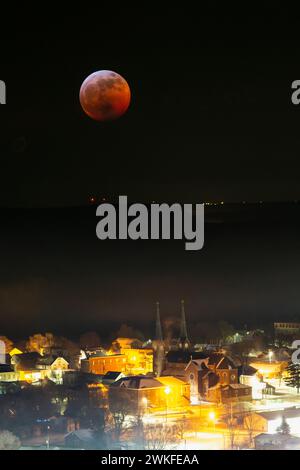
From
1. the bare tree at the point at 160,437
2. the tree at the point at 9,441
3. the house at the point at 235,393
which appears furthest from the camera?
the house at the point at 235,393

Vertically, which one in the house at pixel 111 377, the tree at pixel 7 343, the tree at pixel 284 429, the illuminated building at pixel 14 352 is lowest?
the tree at pixel 284 429

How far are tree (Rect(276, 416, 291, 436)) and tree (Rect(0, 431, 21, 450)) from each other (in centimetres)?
235

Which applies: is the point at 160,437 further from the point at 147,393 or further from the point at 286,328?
the point at 286,328

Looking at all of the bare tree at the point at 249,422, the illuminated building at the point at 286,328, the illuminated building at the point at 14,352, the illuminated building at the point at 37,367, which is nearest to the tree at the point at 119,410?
the illuminated building at the point at 37,367

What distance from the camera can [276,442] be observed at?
601cm

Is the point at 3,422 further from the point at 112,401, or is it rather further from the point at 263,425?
the point at 263,425

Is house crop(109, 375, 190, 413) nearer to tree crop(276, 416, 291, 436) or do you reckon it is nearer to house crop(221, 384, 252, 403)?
house crop(221, 384, 252, 403)

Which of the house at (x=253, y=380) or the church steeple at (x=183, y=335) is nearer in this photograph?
the house at (x=253, y=380)

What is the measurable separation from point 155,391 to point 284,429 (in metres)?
1.24

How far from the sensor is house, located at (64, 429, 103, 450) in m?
6.14

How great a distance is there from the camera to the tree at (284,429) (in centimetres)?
613

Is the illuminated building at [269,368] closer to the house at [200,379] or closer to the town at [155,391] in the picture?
the town at [155,391]

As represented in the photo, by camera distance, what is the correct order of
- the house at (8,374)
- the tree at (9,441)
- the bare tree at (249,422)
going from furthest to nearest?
the house at (8,374)
the bare tree at (249,422)
the tree at (9,441)
